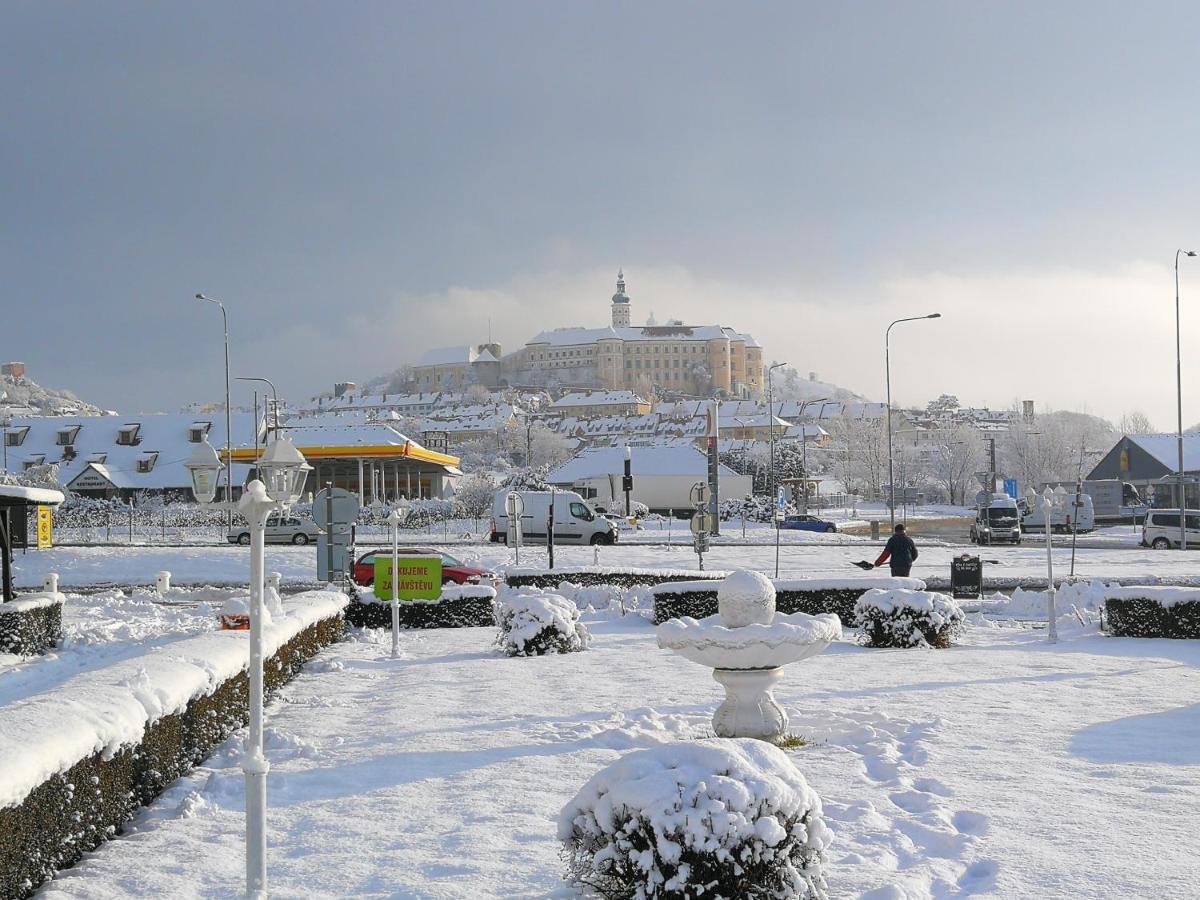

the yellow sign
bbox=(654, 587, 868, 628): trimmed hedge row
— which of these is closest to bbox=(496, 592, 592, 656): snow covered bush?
bbox=(654, 587, 868, 628): trimmed hedge row

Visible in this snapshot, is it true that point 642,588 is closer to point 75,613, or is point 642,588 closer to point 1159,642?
point 1159,642

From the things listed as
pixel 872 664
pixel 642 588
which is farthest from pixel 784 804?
pixel 642 588

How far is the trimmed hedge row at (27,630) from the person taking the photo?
18.2 metres

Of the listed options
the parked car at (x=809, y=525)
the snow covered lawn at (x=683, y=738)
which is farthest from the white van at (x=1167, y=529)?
the snow covered lawn at (x=683, y=738)

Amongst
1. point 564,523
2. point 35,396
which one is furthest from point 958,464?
point 35,396

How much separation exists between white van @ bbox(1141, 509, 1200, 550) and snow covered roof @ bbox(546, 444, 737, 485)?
115 ft

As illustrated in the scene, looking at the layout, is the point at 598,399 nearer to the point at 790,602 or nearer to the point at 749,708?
the point at 790,602

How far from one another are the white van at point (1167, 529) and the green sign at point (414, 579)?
113 feet

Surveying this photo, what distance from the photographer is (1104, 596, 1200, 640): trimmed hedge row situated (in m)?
18.4

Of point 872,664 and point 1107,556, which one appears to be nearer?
point 872,664

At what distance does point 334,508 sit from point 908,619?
1057 cm

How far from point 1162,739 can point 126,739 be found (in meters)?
Answer: 8.51

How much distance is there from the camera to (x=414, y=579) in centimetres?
1977

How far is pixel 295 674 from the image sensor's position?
14.9 m
